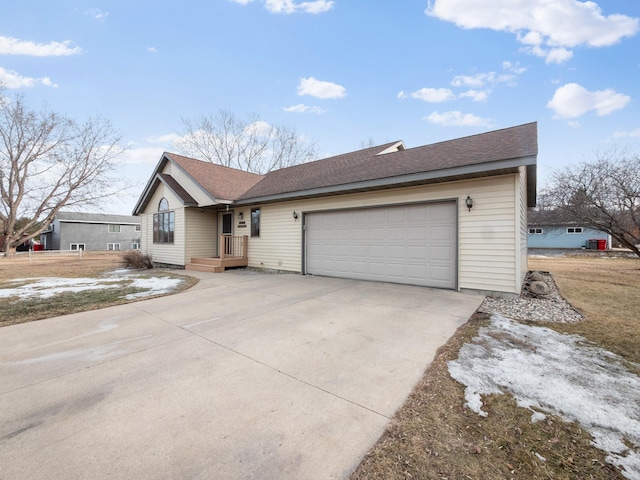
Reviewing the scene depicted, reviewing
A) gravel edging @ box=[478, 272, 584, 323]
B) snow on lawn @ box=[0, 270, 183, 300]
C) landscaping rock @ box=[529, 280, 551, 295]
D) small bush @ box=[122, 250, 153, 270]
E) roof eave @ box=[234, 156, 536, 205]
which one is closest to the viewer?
gravel edging @ box=[478, 272, 584, 323]

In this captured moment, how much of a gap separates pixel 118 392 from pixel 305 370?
1.73 metres

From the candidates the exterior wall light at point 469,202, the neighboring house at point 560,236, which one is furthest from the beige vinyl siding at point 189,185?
the neighboring house at point 560,236

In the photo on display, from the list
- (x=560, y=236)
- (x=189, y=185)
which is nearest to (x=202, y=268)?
(x=189, y=185)

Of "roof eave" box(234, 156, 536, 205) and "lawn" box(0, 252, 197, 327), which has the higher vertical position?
"roof eave" box(234, 156, 536, 205)

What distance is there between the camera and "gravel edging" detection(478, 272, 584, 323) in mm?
4867

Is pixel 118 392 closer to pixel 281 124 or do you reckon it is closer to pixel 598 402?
pixel 598 402

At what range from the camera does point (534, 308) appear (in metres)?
5.45

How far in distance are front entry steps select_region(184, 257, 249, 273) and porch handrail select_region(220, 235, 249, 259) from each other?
318mm

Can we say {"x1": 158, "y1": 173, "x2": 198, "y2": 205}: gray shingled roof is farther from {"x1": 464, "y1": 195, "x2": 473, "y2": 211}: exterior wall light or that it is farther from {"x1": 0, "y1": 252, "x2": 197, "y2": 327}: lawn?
{"x1": 464, "y1": 195, "x2": 473, "y2": 211}: exterior wall light

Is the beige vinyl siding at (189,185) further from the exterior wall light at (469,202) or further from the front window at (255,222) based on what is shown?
the exterior wall light at (469,202)

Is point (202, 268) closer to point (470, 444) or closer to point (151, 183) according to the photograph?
point (151, 183)

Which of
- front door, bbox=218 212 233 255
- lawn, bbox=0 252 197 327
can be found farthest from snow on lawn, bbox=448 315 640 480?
front door, bbox=218 212 233 255

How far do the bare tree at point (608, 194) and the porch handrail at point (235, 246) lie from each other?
1619 centimetres

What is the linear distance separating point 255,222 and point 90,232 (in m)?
32.2
